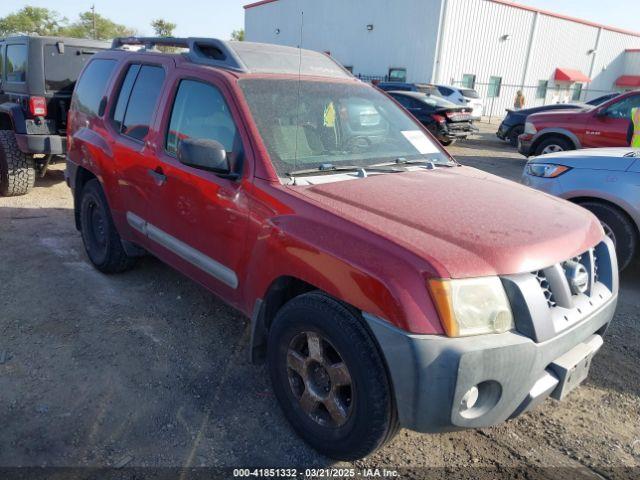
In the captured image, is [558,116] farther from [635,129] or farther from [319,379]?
[319,379]

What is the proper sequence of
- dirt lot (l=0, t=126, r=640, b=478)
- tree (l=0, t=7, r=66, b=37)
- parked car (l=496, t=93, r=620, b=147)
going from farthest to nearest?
tree (l=0, t=7, r=66, b=37), parked car (l=496, t=93, r=620, b=147), dirt lot (l=0, t=126, r=640, b=478)

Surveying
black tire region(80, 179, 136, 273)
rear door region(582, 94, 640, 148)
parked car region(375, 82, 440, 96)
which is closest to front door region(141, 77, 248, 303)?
black tire region(80, 179, 136, 273)

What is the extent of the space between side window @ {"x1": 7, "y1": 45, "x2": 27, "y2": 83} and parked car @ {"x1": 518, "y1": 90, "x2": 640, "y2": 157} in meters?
9.07

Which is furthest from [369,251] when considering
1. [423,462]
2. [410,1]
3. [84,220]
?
[410,1]

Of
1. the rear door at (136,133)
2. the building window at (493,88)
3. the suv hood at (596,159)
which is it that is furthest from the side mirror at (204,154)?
the building window at (493,88)

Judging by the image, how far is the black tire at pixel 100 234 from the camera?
14.4 ft

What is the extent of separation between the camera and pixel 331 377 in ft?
7.80

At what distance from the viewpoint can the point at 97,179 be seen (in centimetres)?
448

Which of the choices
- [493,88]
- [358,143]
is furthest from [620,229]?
[493,88]

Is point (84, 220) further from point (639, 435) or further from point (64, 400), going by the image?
point (639, 435)

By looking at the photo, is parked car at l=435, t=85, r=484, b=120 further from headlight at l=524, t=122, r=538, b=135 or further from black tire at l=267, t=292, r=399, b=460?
black tire at l=267, t=292, r=399, b=460

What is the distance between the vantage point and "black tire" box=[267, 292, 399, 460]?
2.14 m

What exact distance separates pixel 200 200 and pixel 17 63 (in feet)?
19.5

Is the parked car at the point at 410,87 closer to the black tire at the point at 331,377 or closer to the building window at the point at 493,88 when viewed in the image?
the building window at the point at 493,88
